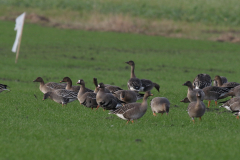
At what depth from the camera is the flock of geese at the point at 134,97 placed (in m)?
14.4

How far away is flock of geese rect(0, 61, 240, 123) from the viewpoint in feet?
47.1

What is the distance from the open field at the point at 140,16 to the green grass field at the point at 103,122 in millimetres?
18267

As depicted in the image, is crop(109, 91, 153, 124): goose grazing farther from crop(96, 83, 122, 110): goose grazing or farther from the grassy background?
the grassy background

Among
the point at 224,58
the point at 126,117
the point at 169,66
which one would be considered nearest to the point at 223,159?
the point at 126,117

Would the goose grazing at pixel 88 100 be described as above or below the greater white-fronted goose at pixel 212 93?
below

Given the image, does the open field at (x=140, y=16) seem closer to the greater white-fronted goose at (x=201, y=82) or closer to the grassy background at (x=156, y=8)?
the grassy background at (x=156, y=8)

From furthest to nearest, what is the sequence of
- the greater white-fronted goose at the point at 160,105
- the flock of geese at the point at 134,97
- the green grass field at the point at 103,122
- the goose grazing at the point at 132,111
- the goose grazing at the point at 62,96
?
the goose grazing at the point at 62,96 < the greater white-fronted goose at the point at 160,105 < the flock of geese at the point at 134,97 < the goose grazing at the point at 132,111 < the green grass field at the point at 103,122

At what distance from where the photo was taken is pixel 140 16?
67.1 metres

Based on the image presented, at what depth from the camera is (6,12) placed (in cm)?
6912

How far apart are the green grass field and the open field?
18.3 meters

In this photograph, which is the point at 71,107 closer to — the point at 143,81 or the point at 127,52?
the point at 143,81

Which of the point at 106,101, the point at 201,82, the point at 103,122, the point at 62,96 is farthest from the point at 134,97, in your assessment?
the point at 201,82

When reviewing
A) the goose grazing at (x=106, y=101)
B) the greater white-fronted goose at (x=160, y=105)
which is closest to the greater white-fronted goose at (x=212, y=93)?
the greater white-fronted goose at (x=160, y=105)

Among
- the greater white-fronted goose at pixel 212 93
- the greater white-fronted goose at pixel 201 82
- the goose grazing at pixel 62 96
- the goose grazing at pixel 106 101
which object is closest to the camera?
the goose grazing at pixel 106 101
